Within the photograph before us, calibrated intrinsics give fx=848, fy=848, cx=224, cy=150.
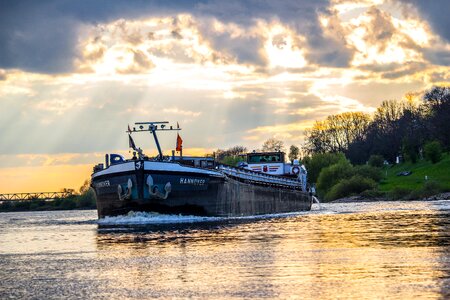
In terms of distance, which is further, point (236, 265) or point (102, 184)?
point (102, 184)

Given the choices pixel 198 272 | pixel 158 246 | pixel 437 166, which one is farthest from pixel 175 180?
pixel 437 166

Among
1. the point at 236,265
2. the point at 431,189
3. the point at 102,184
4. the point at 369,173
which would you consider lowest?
the point at 236,265

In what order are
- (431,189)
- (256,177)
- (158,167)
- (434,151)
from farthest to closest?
(434,151) → (431,189) → (256,177) → (158,167)

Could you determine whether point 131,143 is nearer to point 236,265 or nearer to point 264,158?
point 264,158

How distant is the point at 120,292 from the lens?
24344 millimetres

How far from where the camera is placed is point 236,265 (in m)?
30.1

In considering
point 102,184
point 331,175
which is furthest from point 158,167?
point 331,175

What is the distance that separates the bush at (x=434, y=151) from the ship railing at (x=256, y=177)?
8975 centimetres

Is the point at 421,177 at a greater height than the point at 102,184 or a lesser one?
greater

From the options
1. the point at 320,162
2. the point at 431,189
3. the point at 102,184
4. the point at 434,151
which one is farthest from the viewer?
the point at 320,162

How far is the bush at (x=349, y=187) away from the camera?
163125 millimetres

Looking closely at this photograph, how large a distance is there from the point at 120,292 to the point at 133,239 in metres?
20.8

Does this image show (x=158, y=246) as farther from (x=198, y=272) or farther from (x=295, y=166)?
(x=295, y=166)

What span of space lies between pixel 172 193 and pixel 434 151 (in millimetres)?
128607
